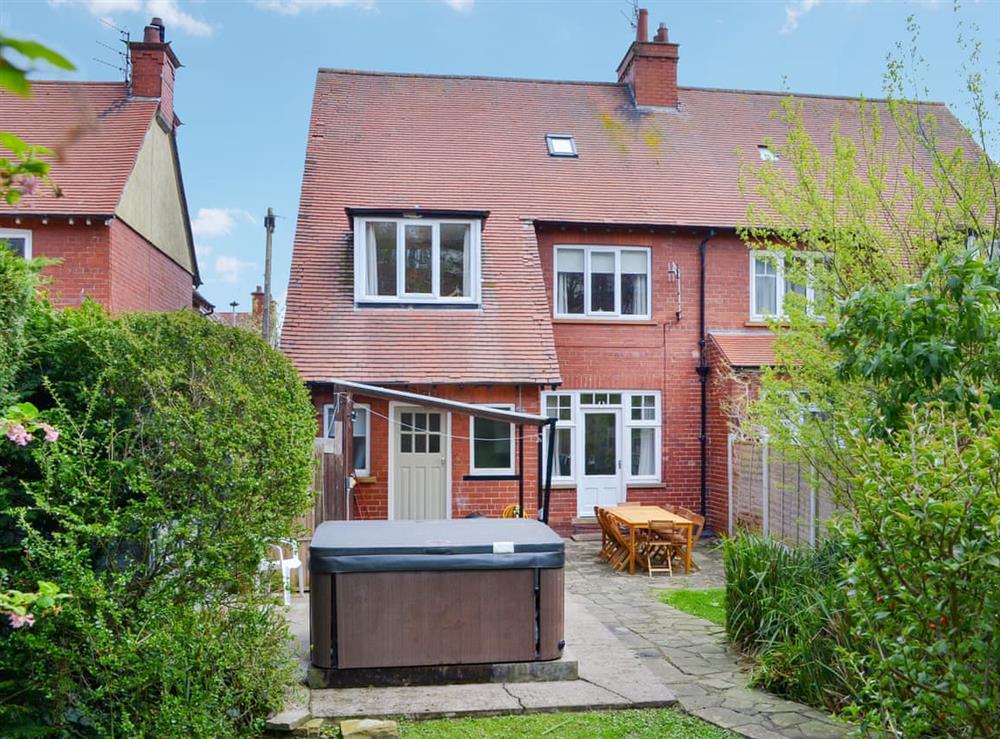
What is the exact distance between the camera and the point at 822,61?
11164mm

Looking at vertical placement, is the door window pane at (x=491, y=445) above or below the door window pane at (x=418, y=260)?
below

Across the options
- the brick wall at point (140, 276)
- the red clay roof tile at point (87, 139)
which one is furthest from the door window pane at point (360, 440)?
the red clay roof tile at point (87, 139)

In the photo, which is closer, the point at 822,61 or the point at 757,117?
the point at 822,61

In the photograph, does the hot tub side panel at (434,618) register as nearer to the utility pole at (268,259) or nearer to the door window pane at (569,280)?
the door window pane at (569,280)

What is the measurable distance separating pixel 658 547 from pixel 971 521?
8.75 meters

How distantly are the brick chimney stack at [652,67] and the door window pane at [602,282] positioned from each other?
5.36 m

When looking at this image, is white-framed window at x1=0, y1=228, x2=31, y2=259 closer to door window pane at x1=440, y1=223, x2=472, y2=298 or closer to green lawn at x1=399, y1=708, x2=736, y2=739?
door window pane at x1=440, y1=223, x2=472, y2=298

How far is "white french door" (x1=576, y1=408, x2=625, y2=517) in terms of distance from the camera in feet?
49.3

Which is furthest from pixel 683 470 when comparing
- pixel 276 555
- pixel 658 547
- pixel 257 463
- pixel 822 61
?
pixel 257 463

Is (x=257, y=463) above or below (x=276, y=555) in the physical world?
above

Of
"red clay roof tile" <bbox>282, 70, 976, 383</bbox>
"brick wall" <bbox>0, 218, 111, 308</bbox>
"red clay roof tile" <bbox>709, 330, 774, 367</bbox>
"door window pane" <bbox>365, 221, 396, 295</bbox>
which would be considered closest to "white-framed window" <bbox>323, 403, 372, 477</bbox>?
"red clay roof tile" <bbox>282, 70, 976, 383</bbox>

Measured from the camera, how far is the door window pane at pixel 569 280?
15297 millimetres

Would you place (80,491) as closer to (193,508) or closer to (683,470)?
(193,508)

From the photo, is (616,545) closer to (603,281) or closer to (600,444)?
(600,444)
